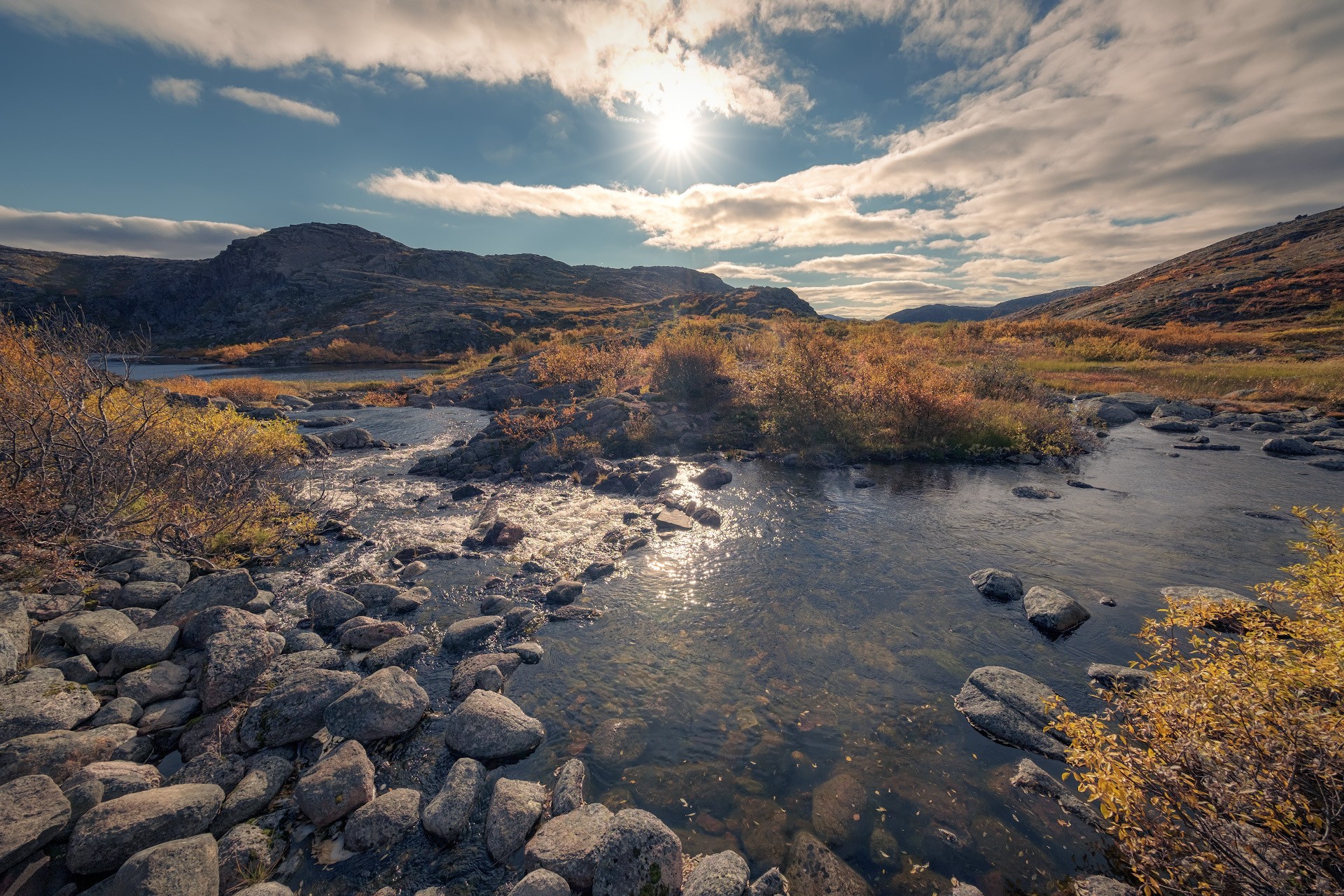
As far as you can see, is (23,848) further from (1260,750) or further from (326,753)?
(1260,750)

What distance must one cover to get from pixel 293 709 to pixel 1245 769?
9542mm

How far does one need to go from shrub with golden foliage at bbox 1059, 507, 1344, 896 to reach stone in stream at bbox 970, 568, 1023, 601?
15.0ft

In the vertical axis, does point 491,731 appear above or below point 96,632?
below

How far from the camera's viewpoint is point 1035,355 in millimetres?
42875

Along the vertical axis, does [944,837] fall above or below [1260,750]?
below

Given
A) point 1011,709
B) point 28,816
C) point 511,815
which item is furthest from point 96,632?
point 1011,709

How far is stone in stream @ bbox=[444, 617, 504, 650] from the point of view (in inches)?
308

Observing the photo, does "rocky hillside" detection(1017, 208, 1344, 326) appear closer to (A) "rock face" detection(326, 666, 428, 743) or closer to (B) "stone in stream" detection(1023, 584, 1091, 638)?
(B) "stone in stream" detection(1023, 584, 1091, 638)

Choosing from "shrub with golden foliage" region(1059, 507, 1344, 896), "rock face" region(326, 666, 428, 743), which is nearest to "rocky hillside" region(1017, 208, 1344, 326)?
"shrub with golden foliage" region(1059, 507, 1344, 896)

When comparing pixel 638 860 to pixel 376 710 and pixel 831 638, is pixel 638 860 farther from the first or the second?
pixel 831 638

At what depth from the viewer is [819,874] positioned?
445cm

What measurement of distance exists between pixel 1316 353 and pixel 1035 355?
53.7 feet

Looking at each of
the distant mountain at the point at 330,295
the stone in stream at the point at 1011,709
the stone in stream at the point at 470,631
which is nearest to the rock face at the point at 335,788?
the stone in stream at the point at 470,631

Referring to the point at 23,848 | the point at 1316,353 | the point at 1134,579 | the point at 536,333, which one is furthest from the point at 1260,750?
the point at 536,333
